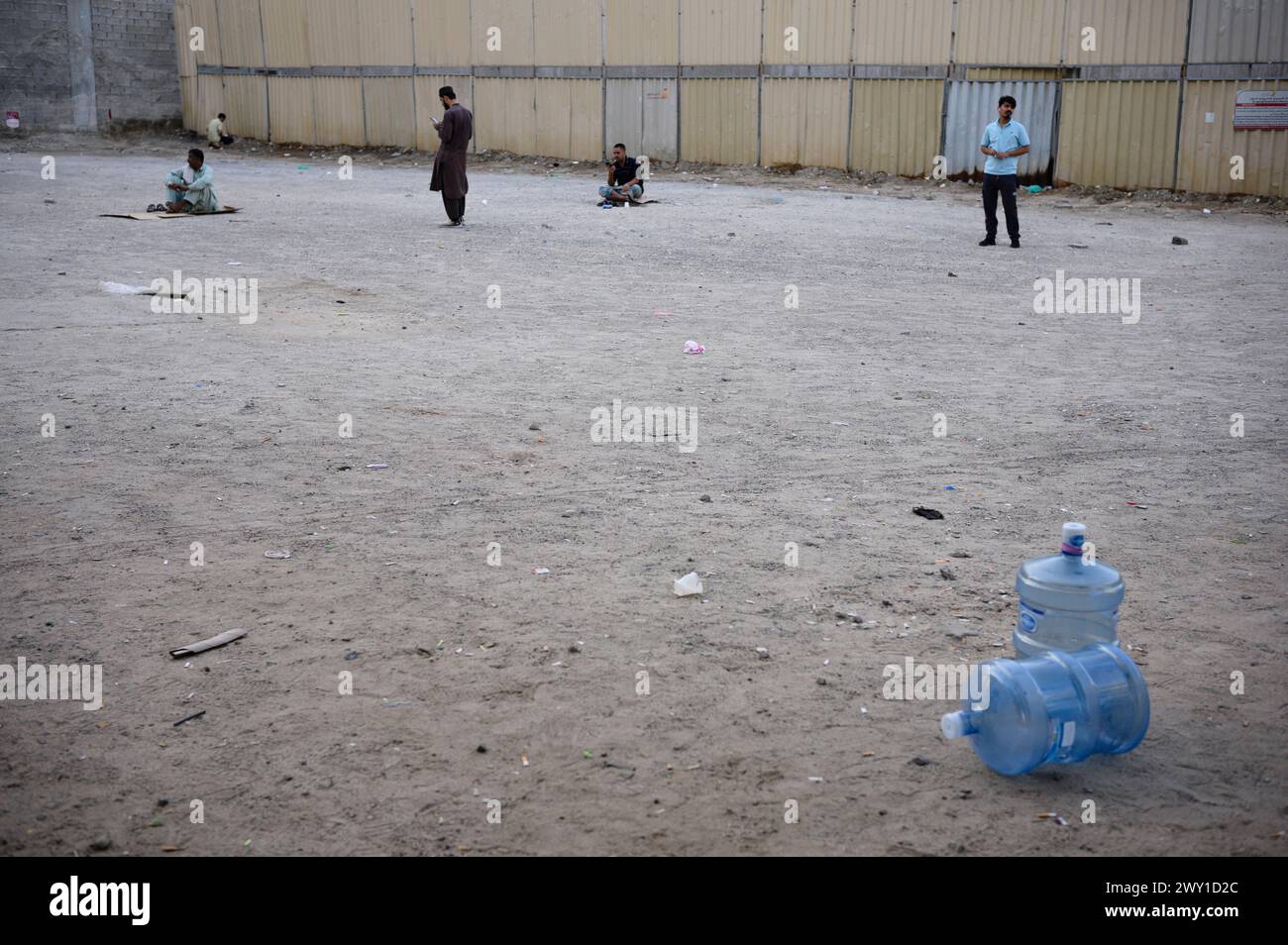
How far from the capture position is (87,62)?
3006cm

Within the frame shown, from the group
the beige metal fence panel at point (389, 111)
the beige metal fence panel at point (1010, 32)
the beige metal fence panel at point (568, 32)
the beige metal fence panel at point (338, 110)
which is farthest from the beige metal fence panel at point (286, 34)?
the beige metal fence panel at point (1010, 32)

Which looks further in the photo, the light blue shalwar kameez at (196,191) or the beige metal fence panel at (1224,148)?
the beige metal fence panel at (1224,148)

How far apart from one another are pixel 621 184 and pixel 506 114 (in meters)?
10.4

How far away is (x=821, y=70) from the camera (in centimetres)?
2238

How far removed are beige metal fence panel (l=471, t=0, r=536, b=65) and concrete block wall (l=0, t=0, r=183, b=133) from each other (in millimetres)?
10908

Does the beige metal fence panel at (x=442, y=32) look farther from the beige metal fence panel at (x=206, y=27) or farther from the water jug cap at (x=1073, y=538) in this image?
the water jug cap at (x=1073, y=538)

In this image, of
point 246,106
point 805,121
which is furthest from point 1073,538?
point 246,106

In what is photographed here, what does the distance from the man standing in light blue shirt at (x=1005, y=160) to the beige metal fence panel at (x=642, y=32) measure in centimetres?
1227

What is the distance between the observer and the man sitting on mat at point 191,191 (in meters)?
15.6

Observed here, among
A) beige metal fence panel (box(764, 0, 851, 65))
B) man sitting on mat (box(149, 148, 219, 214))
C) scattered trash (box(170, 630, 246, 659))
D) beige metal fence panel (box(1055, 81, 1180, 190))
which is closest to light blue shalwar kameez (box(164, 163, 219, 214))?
man sitting on mat (box(149, 148, 219, 214))

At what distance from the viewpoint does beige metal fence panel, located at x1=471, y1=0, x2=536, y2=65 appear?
25.9 metres

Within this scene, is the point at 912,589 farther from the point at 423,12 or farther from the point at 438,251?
the point at 423,12

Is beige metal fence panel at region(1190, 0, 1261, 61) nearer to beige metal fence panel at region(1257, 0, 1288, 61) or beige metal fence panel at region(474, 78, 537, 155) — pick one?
beige metal fence panel at region(1257, 0, 1288, 61)

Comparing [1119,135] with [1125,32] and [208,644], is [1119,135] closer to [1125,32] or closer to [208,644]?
[1125,32]
